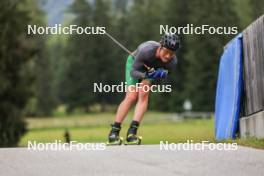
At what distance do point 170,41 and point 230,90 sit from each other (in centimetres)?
470

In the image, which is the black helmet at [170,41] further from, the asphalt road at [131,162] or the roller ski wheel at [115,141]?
the roller ski wheel at [115,141]

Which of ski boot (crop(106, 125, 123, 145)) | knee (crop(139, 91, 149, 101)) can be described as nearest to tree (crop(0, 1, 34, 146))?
ski boot (crop(106, 125, 123, 145))

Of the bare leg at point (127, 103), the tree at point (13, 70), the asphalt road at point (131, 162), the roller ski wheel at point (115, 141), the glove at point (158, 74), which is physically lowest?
the asphalt road at point (131, 162)

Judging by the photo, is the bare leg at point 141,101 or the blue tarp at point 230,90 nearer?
the bare leg at point 141,101

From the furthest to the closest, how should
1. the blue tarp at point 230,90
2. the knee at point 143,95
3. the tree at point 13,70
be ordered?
the tree at point 13,70
the blue tarp at point 230,90
the knee at point 143,95

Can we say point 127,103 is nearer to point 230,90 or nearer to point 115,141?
point 115,141

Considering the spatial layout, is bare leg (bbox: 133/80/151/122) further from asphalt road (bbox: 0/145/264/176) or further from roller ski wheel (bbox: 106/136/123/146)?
asphalt road (bbox: 0/145/264/176)

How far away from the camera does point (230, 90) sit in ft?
48.5

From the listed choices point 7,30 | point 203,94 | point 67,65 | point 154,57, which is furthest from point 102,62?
point 154,57

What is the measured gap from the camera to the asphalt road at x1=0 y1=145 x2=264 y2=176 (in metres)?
7.68

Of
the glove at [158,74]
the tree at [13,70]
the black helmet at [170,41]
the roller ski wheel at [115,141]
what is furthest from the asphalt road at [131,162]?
the tree at [13,70]

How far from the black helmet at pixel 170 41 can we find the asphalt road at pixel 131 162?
134cm

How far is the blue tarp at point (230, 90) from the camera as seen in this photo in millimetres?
14164

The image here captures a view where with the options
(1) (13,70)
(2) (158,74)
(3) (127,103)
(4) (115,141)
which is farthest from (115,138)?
(1) (13,70)
